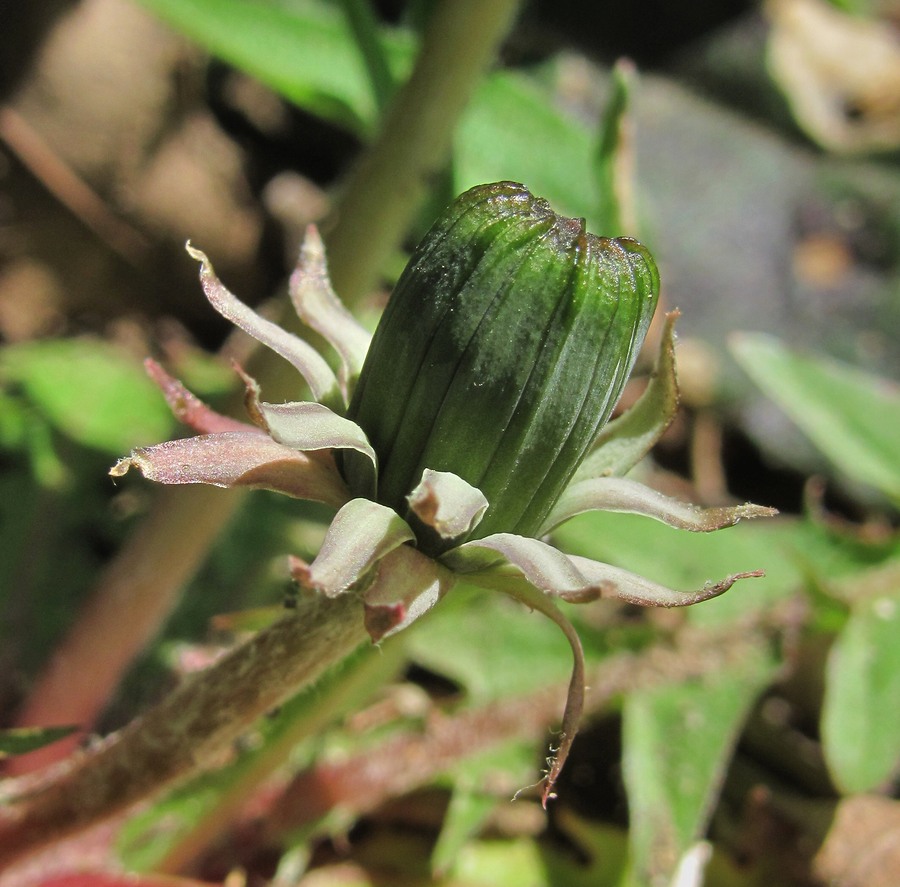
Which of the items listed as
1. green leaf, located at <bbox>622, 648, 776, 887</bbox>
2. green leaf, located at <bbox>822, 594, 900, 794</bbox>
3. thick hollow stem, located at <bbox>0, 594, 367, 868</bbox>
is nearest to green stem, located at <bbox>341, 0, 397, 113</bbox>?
thick hollow stem, located at <bbox>0, 594, 367, 868</bbox>

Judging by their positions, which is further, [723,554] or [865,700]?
[723,554]

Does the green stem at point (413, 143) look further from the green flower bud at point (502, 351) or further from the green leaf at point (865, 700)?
the green leaf at point (865, 700)

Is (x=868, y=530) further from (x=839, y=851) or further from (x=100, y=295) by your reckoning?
(x=100, y=295)

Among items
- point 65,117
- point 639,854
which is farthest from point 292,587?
point 65,117

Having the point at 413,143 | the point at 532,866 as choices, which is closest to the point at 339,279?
the point at 413,143

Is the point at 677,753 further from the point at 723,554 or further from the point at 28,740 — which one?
the point at 28,740

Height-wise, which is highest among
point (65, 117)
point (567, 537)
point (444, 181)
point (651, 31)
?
point (651, 31)
